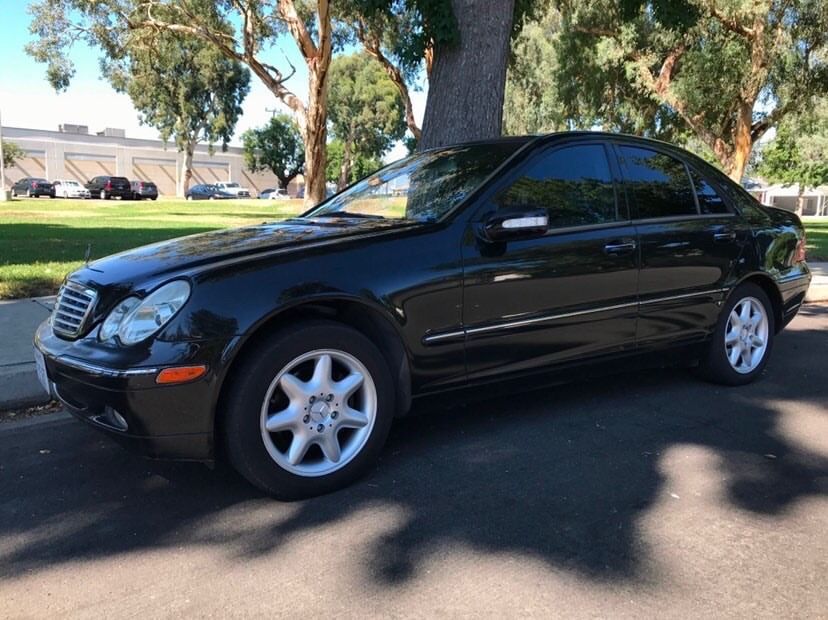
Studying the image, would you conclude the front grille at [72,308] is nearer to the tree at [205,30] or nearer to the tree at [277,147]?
the tree at [205,30]

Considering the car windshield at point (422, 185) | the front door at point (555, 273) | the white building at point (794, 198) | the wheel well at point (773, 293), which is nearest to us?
the front door at point (555, 273)

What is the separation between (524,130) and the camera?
113 feet

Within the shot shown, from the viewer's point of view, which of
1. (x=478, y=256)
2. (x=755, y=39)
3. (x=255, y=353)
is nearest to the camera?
(x=255, y=353)

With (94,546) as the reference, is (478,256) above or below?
above

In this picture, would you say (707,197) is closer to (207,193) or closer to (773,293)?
(773,293)

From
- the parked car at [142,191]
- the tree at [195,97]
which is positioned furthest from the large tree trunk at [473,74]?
the parked car at [142,191]

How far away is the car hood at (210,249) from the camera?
126 inches

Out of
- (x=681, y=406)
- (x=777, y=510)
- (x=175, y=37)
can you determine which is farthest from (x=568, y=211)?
(x=175, y=37)

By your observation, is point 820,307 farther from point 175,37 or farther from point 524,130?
point 524,130

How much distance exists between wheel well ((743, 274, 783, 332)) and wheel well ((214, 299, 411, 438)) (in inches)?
110

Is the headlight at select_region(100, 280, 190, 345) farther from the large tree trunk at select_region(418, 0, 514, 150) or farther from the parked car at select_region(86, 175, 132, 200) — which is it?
the parked car at select_region(86, 175, 132, 200)

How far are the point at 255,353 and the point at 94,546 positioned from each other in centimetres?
99

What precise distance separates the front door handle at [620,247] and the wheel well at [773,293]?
48.6 inches

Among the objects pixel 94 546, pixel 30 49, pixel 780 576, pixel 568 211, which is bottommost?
pixel 94 546
